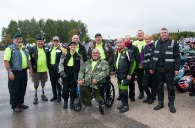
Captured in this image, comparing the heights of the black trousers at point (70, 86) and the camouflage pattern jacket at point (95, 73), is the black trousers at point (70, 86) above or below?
below

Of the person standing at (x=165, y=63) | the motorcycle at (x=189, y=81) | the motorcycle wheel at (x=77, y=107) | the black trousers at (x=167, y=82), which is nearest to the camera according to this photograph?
the person standing at (x=165, y=63)

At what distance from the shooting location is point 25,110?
6.93 meters

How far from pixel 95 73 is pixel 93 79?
0.57ft

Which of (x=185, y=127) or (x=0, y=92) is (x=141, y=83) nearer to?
(x=185, y=127)

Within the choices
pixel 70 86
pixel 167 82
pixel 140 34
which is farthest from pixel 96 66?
pixel 140 34

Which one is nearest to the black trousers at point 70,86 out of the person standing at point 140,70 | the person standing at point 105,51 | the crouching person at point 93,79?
the crouching person at point 93,79

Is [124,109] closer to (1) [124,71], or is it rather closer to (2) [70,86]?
(1) [124,71]

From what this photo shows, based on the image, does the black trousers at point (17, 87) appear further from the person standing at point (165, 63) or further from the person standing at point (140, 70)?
the person standing at point (165, 63)

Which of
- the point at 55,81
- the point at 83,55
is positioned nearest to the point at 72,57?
the point at 83,55

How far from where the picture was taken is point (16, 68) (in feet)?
21.9

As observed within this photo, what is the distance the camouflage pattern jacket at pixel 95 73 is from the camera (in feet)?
21.2

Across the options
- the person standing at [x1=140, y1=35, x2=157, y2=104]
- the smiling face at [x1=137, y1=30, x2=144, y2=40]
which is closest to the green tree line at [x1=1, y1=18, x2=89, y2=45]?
the smiling face at [x1=137, y1=30, x2=144, y2=40]

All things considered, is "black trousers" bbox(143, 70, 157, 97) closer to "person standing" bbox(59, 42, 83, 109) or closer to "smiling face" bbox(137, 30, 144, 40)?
"smiling face" bbox(137, 30, 144, 40)

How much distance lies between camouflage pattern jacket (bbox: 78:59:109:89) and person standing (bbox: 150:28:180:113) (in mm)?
1156
